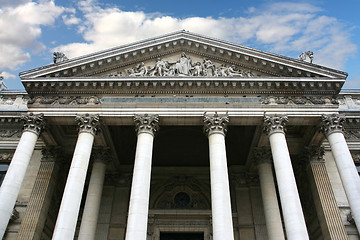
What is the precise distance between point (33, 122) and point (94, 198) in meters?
5.14

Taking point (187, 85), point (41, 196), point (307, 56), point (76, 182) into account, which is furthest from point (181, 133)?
point (41, 196)

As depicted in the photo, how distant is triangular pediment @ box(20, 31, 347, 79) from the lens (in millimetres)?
17156

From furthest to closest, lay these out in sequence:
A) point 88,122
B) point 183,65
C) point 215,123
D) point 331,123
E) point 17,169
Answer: point 183,65, point 88,122, point 331,123, point 215,123, point 17,169

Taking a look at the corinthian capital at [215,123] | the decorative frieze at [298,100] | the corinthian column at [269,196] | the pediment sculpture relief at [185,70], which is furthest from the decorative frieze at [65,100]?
the corinthian column at [269,196]

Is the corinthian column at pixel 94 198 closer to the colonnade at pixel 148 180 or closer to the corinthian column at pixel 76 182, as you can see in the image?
the colonnade at pixel 148 180

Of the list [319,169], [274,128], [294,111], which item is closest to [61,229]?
[274,128]

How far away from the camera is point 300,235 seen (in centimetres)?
1243

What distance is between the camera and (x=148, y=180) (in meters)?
14.1

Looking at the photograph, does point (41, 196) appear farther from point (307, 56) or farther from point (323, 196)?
point (307, 56)

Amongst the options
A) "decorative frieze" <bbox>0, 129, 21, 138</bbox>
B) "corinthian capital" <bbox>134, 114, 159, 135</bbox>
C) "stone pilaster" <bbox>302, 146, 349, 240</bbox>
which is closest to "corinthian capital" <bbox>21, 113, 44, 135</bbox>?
"decorative frieze" <bbox>0, 129, 21, 138</bbox>

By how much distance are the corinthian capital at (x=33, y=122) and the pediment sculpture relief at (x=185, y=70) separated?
4.43 metres

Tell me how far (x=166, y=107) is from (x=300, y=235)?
865 cm

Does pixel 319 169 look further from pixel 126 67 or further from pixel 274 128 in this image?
pixel 126 67

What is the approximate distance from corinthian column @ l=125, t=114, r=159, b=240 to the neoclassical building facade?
2.0 inches
